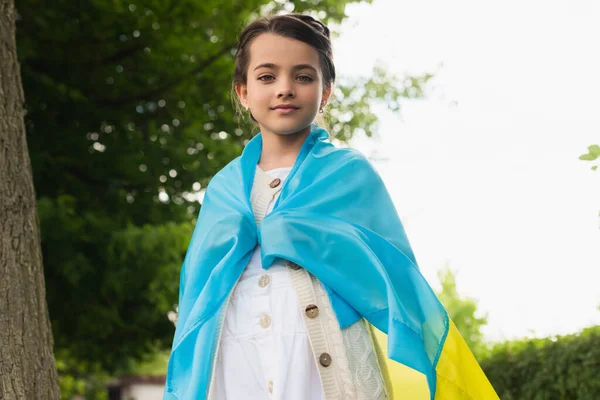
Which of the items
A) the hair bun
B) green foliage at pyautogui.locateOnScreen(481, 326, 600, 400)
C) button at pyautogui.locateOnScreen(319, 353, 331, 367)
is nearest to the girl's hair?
the hair bun

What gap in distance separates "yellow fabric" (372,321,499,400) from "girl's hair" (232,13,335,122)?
1016mm

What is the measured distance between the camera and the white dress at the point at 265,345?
2.56m

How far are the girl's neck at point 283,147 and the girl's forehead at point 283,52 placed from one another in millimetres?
252

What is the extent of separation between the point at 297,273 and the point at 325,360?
0.98ft

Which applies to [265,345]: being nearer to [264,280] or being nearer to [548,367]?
[264,280]

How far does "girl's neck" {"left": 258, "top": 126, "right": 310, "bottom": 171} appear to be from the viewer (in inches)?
117

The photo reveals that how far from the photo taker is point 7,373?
318 cm

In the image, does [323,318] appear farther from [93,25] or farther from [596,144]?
[93,25]

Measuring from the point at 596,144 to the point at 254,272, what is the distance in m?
1.25

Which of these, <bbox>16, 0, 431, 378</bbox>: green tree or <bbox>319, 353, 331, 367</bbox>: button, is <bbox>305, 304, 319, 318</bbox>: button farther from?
<bbox>16, 0, 431, 378</bbox>: green tree

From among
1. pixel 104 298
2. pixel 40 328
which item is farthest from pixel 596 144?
pixel 104 298

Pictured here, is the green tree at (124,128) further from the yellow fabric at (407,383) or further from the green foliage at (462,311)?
the green foliage at (462,311)

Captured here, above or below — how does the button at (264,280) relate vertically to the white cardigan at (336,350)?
above

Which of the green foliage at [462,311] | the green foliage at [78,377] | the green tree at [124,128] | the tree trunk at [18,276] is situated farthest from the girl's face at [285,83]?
the green foliage at [462,311]
